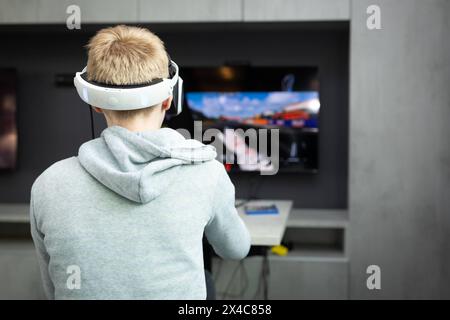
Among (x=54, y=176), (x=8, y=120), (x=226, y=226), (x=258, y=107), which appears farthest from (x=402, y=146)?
(x=8, y=120)

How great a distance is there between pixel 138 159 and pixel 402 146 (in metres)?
2.47

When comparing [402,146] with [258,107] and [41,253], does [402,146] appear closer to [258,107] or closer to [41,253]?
[258,107]

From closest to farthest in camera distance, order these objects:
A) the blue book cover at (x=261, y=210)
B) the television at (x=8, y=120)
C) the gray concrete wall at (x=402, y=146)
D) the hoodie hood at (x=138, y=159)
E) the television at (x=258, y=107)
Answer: the hoodie hood at (x=138, y=159) < the blue book cover at (x=261, y=210) < the gray concrete wall at (x=402, y=146) < the television at (x=258, y=107) < the television at (x=8, y=120)

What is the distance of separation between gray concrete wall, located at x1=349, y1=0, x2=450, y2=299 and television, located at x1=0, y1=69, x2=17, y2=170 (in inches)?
94.3

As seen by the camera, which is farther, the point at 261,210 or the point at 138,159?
the point at 261,210

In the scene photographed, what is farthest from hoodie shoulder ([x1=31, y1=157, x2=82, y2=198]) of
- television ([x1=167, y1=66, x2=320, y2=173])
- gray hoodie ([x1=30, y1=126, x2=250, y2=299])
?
television ([x1=167, y1=66, x2=320, y2=173])

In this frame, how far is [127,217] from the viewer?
1046 mm

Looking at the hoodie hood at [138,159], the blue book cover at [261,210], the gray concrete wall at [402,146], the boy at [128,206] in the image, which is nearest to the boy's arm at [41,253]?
the boy at [128,206]

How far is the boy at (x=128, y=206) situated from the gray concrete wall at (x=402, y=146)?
2.29m

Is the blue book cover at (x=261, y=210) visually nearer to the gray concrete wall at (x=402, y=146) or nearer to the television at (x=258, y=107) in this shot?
the gray concrete wall at (x=402, y=146)

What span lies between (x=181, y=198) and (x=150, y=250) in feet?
0.39

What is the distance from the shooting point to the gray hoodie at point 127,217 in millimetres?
1042

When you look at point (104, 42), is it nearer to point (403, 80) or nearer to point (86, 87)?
point (86, 87)

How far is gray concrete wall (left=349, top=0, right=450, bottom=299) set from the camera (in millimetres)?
3168
